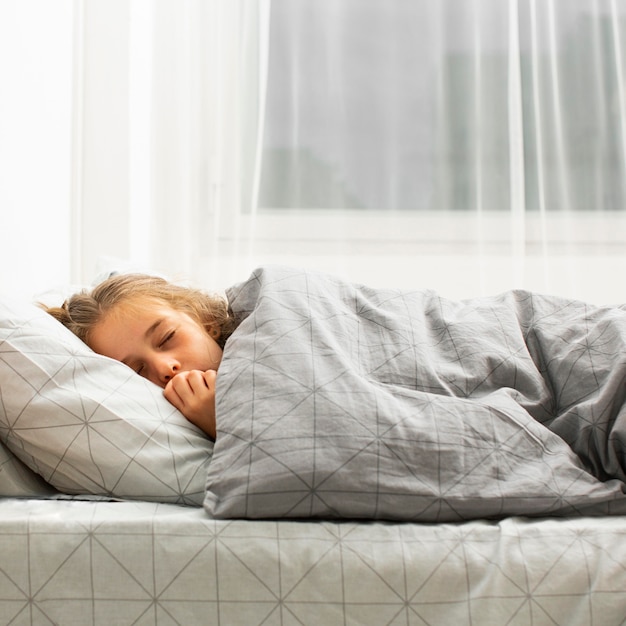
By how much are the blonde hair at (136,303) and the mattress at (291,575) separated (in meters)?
0.44

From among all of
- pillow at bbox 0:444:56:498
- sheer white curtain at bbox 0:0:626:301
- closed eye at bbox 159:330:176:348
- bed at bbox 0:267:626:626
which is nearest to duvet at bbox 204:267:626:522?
bed at bbox 0:267:626:626

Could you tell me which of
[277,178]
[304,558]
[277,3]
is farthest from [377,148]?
[304,558]

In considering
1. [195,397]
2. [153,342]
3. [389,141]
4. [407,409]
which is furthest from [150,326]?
[389,141]

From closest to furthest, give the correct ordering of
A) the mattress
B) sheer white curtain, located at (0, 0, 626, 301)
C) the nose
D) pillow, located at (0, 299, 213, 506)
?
1. the mattress
2. pillow, located at (0, 299, 213, 506)
3. the nose
4. sheer white curtain, located at (0, 0, 626, 301)

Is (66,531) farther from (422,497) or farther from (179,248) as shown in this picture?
(179,248)

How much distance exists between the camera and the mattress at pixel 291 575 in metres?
0.73

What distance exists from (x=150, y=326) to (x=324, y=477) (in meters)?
0.45

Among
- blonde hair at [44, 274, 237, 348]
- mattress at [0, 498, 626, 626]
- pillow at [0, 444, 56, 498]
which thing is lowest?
mattress at [0, 498, 626, 626]

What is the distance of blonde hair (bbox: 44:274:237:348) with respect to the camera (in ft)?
3.88

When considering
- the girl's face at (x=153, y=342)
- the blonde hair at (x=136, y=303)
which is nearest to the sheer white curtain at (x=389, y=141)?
the blonde hair at (x=136, y=303)

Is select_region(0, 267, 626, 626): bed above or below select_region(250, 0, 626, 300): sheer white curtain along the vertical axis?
below

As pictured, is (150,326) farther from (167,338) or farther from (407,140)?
(407,140)

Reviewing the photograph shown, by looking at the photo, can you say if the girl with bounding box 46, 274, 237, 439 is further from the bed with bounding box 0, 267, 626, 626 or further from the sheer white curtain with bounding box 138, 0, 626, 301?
the sheer white curtain with bounding box 138, 0, 626, 301

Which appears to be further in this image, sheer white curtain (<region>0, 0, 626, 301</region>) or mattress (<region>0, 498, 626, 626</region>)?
sheer white curtain (<region>0, 0, 626, 301</region>)
